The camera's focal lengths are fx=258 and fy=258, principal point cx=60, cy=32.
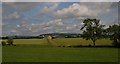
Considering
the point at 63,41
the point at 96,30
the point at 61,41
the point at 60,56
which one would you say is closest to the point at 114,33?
the point at 96,30

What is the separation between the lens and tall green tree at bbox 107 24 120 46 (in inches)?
2206

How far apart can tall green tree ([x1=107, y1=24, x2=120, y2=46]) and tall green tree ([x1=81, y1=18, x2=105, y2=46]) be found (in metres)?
2.90

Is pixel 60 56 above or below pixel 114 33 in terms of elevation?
below

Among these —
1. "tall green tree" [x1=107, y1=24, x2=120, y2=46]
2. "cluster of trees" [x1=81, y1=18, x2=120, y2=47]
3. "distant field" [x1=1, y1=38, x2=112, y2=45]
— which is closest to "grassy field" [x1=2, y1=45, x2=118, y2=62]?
"distant field" [x1=1, y1=38, x2=112, y2=45]

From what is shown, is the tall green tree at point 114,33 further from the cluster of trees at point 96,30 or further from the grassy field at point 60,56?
the grassy field at point 60,56

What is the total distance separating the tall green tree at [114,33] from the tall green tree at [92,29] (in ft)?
9.52

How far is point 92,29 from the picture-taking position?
6812 cm

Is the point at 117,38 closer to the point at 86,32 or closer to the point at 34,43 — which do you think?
the point at 86,32

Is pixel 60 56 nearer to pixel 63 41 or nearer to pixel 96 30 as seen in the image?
pixel 63 41

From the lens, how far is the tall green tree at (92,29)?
217 ft

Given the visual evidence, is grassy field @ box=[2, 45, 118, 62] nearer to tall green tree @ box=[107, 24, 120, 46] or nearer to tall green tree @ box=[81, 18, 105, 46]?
tall green tree @ box=[107, 24, 120, 46]

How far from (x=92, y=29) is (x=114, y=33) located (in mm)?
8982

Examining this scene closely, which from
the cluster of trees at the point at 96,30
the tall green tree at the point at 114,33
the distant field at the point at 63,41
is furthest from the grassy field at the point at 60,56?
the cluster of trees at the point at 96,30

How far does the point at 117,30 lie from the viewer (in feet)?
197
